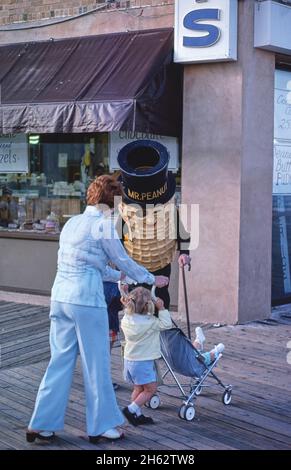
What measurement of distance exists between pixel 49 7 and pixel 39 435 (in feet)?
21.7

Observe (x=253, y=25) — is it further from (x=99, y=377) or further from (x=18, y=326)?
(x=99, y=377)

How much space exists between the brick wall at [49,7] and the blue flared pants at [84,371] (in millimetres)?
5239

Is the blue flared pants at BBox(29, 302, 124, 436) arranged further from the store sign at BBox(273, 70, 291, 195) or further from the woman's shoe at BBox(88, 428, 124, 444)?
the store sign at BBox(273, 70, 291, 195)

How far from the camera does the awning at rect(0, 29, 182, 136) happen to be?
26.5ft

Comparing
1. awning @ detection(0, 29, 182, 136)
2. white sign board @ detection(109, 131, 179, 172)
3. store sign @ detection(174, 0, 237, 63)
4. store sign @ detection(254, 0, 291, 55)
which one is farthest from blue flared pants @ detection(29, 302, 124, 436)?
store sign @ detection(254, 0, 291, 55)

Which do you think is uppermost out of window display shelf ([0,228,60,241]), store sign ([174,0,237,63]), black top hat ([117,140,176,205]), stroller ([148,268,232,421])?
store sign ([174,0,237,63])

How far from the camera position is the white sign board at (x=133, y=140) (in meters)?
8.98

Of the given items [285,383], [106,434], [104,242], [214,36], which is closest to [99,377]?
[106,434]

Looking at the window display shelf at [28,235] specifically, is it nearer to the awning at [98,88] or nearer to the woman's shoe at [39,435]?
the awning at [98,88]

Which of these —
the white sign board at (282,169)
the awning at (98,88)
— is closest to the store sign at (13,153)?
the awning at (98,88)

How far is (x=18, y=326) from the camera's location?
8.23 meters

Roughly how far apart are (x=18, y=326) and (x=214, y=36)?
386 cm

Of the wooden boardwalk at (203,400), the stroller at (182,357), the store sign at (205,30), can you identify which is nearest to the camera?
the wooden boardwalk at (203,400)

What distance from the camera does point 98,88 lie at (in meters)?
8.43
